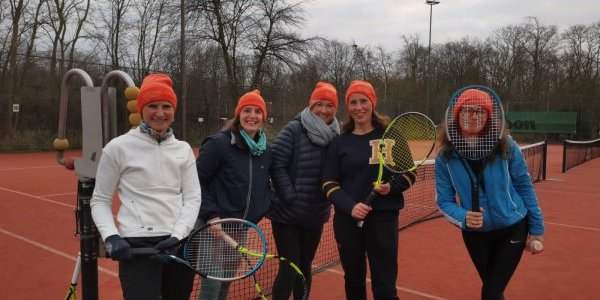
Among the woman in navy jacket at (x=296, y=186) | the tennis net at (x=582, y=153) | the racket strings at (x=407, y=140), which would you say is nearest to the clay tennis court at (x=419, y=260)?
the woman in navy jacket at (x=296, y=186)

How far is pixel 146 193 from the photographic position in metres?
2.38

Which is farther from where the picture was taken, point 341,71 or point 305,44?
point 341,71

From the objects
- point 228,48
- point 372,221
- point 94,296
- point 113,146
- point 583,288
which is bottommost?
point 583,288

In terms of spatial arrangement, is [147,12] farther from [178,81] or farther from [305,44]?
[305,44]

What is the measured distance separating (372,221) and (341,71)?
2075 inches

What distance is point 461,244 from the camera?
6.61 metres

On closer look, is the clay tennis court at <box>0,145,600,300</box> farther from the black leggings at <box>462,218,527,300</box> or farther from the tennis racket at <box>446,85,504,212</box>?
the tennis racket at <box>446,85,504,212</box>

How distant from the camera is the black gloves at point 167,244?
7.55 feet

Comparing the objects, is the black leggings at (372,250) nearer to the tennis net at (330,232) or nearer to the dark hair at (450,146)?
the dark hair at (450,146)

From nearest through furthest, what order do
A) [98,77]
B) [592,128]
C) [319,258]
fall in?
[319,258]
[98,77]
[592,128]

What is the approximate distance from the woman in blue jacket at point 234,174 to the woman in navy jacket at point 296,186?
11 centimetres

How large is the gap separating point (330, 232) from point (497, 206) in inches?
176

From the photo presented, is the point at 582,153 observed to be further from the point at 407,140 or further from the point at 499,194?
the point at 499,194

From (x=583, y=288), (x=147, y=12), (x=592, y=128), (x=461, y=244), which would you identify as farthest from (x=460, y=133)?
(x=592, y=128)
